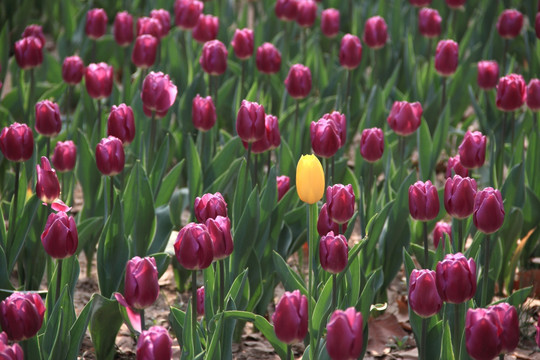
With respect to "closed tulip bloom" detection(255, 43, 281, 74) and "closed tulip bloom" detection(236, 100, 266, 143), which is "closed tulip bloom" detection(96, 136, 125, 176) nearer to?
"closed tulip bloom" detection(236, 100, 266, 143)

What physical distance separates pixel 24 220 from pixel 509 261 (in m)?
1.48

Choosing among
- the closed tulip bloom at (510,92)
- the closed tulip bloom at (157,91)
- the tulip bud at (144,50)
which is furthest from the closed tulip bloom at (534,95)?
the tulip bud at (144,50)

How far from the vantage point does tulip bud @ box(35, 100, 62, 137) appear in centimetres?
246

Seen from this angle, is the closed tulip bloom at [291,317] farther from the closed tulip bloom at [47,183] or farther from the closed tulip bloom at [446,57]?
the closed tulip bloom at [446,57]

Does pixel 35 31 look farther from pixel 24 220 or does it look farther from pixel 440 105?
pixel 440 105

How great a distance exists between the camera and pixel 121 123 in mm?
2342

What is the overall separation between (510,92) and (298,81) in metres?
0.68

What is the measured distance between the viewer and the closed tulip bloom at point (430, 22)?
3643 millimetres

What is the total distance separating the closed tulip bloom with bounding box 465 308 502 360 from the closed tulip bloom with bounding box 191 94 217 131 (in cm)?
125

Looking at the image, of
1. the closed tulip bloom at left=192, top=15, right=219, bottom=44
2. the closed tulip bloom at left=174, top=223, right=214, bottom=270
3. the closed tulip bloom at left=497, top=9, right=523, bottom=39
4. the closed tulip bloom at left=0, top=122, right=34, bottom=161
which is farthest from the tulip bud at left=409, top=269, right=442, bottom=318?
the closed tulip bloom at left=497, top=9, right=523, bottom=39

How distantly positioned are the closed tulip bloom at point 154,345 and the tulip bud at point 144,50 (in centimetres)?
164

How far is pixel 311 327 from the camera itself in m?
1.87

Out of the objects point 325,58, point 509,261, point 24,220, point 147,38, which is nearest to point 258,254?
point 24,220

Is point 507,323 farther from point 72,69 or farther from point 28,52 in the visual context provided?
point 28,52
